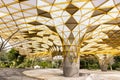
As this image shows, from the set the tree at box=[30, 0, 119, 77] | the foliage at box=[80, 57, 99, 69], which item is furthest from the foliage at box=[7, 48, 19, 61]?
the tree at box=[30, 0, 119, 77]

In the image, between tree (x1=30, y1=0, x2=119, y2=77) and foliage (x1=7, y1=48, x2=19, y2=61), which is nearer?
tree (x1=30, y1=0, x2=119, y2=77)

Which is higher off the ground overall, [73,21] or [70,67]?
[73,21]

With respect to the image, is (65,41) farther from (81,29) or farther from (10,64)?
(10,64)

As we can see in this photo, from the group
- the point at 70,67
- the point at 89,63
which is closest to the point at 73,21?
the point at 70,67

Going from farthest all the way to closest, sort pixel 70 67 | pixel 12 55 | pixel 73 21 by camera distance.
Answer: pixel 12 55 < pixel 70 67 < pixel 73 21

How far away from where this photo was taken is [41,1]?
2327 centimetres

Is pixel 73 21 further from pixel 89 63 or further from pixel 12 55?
pixel 89 63

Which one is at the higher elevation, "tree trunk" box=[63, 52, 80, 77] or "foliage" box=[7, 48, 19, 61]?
"foliage" box=[7, 48, 19, 61]

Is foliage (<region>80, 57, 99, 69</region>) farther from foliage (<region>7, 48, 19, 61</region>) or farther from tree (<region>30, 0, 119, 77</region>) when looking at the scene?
tree (<region>30, 0, 119, 77</region>)

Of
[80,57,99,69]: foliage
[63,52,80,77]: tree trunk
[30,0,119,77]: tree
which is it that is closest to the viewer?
[30,0,119,77]: tree

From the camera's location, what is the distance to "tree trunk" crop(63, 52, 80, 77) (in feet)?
106

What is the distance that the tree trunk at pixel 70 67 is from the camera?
32219 millimetres

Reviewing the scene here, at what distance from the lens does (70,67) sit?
107 ft

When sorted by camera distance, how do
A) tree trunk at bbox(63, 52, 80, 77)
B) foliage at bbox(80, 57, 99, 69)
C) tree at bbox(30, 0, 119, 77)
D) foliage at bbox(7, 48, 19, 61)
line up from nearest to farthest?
1. tree at bbox(30, 0, 119, 77)
2. tree trunk at bbox(63, 52, 80, 77)
3. foliage at bbox(80, 57, 99, 69)
4. foliage at bbox(7, 48, 19, 61)
